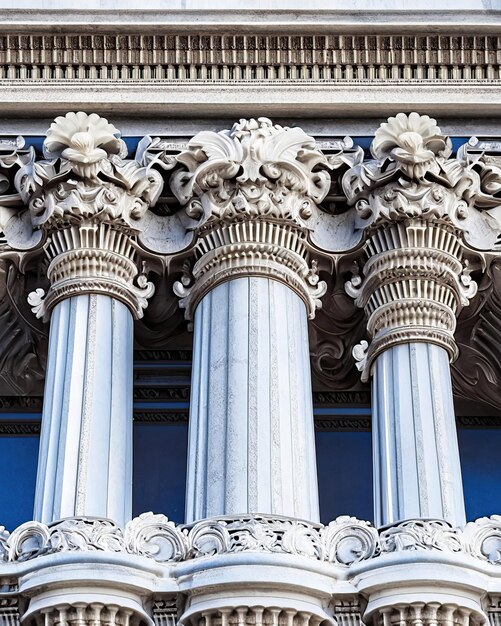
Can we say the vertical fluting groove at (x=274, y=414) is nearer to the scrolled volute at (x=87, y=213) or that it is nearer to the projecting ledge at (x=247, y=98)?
the scrolled volute at (x=87, y=213)

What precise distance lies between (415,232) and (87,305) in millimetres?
3150

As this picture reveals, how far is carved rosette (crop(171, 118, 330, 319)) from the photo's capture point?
2092 centimetres

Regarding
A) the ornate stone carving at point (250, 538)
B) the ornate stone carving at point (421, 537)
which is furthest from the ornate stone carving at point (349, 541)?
the ornate stone carving at point (421, 537)

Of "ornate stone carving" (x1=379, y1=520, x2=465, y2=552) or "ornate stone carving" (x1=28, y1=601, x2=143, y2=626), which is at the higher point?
"ornate stone carving" (x1=379, y1=520, x2=465, y2=552)

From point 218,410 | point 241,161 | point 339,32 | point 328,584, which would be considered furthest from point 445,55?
point 328,584

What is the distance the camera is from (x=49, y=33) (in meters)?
22.4

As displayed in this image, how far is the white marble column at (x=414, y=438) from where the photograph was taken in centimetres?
1938

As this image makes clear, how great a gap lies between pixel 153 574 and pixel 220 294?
3496 millimetres

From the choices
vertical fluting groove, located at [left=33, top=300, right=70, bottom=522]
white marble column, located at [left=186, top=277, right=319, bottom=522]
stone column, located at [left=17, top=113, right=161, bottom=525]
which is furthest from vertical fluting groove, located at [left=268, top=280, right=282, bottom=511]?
vertical fluting groove, located at [left=33, top=300, right=70, bottom=522]

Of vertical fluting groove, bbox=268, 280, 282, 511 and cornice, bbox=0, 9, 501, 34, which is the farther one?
cornice, bbox=0, 9, 501, 34

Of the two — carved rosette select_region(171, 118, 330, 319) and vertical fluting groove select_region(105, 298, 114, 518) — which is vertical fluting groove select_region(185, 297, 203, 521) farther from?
vertical fluting groove select_region(105, 298, 114, 518)

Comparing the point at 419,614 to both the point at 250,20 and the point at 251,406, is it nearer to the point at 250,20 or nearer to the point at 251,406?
the point at 251,406

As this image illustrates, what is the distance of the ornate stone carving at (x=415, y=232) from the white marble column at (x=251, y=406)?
31.0 inches

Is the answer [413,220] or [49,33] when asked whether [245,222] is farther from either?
[49,33]
